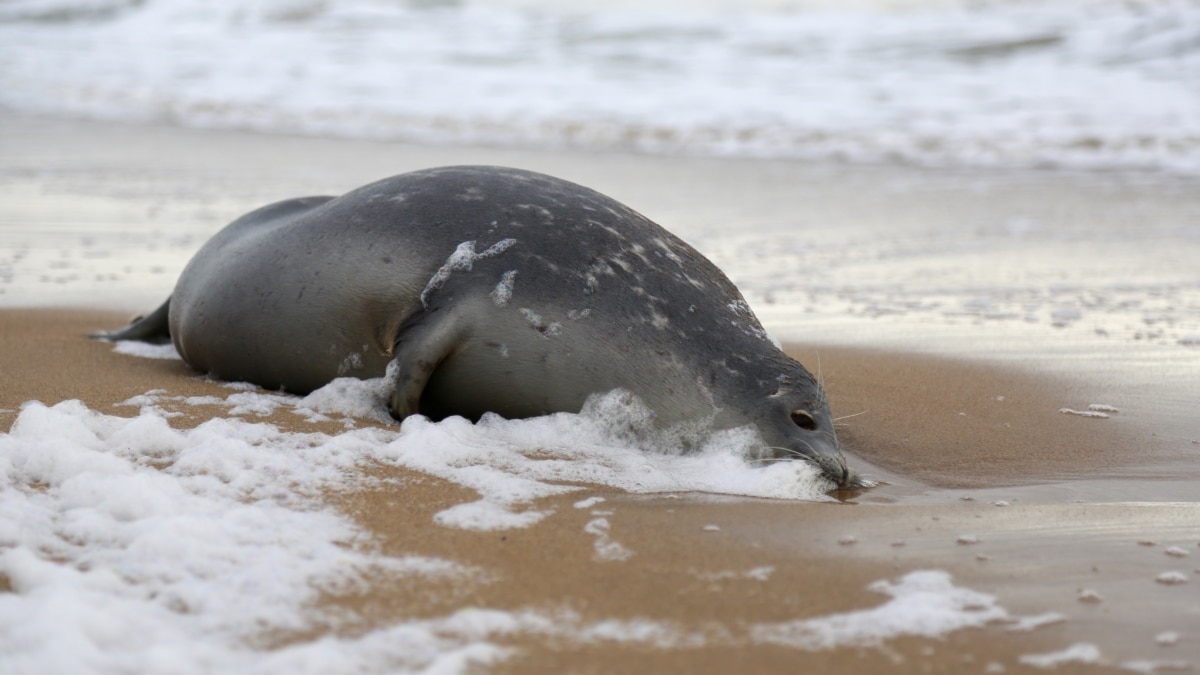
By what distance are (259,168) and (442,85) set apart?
6208 millimetres

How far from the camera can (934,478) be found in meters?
3.15

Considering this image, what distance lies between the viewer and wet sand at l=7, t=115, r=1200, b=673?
2002 millimetres

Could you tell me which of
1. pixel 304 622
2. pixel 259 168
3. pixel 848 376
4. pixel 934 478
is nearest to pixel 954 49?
pixel 259 168

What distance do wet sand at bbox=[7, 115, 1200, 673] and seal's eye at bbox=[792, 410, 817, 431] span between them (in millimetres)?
211

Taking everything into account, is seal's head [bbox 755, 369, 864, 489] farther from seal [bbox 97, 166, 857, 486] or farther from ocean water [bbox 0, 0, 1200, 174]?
ocean water [bbox 0, 0, 1200, 174]

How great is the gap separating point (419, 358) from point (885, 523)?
48.5 inches

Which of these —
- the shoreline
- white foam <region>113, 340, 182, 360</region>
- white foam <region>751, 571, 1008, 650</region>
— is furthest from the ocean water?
white foam <region>751, 571, 1008, 650</region>

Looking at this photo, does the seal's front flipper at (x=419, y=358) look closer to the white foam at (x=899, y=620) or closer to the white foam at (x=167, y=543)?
the white foam at (x=167, y=543)

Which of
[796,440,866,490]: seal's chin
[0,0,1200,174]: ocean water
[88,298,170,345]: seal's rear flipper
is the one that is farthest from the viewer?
[0,0,1200,174]: ocean water

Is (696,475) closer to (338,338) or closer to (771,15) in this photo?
(338,338)

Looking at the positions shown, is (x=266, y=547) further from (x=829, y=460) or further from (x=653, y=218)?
(x=653, y=218)

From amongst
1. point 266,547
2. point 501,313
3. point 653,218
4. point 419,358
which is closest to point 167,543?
point 266,547

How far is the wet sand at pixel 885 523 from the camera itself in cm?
200

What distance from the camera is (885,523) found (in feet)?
8.65
